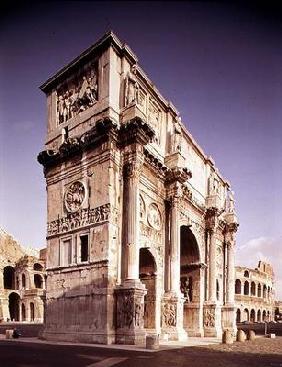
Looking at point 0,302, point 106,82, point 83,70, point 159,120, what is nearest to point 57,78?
point 83,70

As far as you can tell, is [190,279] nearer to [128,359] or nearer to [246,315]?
[128,359]

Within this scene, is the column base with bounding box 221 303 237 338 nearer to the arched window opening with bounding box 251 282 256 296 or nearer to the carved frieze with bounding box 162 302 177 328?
the carved frieze with bounding box 162 302 177 328

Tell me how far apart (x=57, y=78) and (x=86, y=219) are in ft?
25.5

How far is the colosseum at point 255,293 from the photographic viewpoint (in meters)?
61.8

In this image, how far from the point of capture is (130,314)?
15.0m

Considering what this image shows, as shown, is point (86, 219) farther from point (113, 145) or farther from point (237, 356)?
point (237, 356)

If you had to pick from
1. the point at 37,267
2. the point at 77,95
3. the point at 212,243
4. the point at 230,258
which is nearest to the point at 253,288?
the point at 37,267

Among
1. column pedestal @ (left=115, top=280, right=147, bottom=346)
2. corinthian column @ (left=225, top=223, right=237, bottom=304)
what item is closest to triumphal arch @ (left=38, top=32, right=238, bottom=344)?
column pedestal @ (left=115, top=280, right=147, bottom=346)

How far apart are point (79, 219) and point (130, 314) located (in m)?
4.68

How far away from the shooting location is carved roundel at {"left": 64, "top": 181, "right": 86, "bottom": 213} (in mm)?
17625

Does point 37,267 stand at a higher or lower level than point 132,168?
lower

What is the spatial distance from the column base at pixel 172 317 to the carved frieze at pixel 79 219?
515 centimetres

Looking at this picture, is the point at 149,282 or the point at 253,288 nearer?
the point at 149,282

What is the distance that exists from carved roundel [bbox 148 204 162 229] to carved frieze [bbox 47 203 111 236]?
10.8 feet
